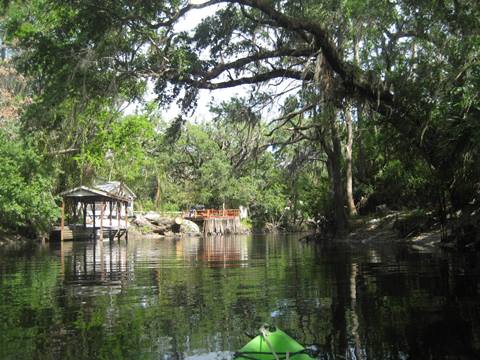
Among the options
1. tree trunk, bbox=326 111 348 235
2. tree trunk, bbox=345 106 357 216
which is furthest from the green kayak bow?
tree trunk, bbox=345 106 357 216

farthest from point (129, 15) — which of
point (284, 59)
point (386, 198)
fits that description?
point (386, 198)

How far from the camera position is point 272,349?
4.59 meters

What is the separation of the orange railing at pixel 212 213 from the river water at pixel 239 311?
168ft

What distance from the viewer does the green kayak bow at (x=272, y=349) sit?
15.2 feet

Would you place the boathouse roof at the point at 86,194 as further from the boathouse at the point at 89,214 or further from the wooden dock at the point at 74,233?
the wooden dock at the point at 74,233

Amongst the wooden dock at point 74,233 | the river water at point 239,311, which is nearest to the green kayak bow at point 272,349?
the river water at point 239,311

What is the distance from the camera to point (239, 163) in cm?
2122

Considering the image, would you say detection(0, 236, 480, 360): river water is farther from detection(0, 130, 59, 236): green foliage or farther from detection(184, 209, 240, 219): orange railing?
detection(184, 209, 240, 219): orange railing

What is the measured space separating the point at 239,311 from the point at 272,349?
4021 millimetres

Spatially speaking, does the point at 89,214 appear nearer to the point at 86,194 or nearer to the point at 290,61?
the point at 86,194

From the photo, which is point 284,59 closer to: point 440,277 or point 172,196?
point 440,277

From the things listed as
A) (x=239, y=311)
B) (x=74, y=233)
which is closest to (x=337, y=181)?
(x=74, y=233)

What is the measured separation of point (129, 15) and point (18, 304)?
7.40 m

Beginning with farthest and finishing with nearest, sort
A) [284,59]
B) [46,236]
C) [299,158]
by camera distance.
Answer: [46,236], [299,158], [284,59]
